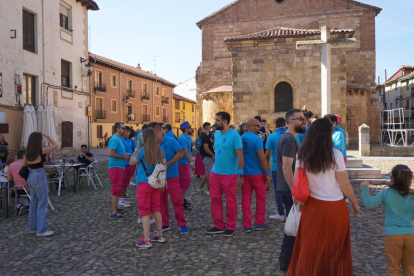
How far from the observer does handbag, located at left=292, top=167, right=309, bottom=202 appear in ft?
9.61

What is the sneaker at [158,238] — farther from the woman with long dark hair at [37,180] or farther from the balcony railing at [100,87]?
the balcony railing at [100,87]

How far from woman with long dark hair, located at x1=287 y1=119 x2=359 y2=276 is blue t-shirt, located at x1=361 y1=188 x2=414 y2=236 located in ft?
1.49

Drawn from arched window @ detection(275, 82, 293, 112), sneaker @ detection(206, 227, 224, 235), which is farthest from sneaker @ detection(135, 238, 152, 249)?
arched window @ detection(275, 82, 293, 112)

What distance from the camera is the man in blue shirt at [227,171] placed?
518cm

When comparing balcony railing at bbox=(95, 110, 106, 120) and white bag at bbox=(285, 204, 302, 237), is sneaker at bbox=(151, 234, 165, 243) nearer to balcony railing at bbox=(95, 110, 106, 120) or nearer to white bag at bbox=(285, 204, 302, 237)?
white bag at bbox=(285, 204, 302, 237)

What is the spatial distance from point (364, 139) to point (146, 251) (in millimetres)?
14028

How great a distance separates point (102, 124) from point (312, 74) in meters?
22.1

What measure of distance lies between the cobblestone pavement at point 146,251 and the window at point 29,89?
35.6 feet

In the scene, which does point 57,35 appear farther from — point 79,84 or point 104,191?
point 104,191

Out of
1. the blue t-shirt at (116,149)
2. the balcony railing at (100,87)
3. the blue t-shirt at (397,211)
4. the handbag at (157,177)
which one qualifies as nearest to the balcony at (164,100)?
the balcony railing at (100,87)

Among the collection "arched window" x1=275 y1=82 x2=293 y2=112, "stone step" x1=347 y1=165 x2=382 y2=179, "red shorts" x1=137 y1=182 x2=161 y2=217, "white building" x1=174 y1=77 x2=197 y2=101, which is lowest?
"stone step" x1=347 y1=165 x2=382 y2=179

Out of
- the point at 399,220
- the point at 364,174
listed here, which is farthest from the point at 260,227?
the point at 364,174

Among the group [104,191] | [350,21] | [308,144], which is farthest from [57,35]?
[350,21]

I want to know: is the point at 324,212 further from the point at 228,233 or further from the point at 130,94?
the point at 130,94
